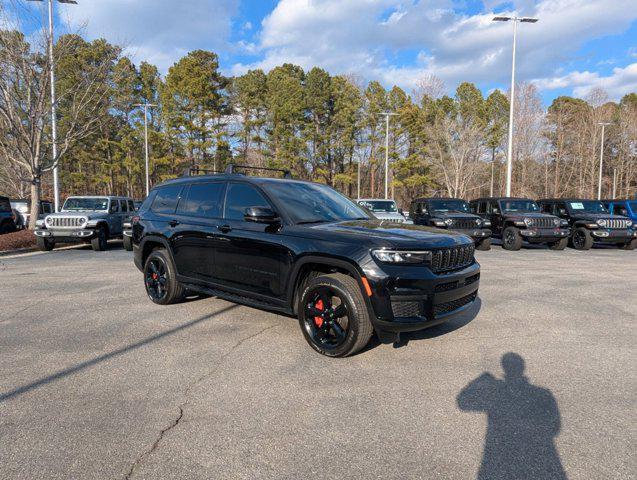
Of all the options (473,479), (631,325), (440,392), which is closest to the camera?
(473,479)

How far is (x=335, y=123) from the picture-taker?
43000 mm

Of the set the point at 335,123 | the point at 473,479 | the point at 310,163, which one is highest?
the point at 335,123

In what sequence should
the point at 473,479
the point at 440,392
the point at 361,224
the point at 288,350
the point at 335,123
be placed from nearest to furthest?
the point at 473,479 < the point at 440,392 < the point at 288,350 < the point at 361,224 < the point at 335,123

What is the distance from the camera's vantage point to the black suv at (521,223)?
44.2 ft

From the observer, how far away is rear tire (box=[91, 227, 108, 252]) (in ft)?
41.8

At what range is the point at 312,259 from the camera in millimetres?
4125

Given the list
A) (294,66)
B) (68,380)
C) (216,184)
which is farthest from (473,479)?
(294,66)

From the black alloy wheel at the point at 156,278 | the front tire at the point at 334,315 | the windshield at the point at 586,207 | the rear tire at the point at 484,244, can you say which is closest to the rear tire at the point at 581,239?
the windshield at the point at 586,207

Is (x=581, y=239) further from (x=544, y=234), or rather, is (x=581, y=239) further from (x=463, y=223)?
(x=463, y=223)

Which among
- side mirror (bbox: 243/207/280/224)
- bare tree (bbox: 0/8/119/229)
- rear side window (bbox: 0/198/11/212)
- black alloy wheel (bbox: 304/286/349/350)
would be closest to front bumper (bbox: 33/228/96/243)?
bare tree (bbox: 0/8/119/229)

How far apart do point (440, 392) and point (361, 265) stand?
Result: 124 cm

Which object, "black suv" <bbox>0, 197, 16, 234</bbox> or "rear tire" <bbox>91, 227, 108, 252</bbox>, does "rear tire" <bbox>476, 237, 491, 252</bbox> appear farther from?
"black suv" <bbox>0, 197, 16, 234</bbox>

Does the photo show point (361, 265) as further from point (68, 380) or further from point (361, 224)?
point (68, 380)

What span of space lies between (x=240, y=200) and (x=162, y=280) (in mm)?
1973
